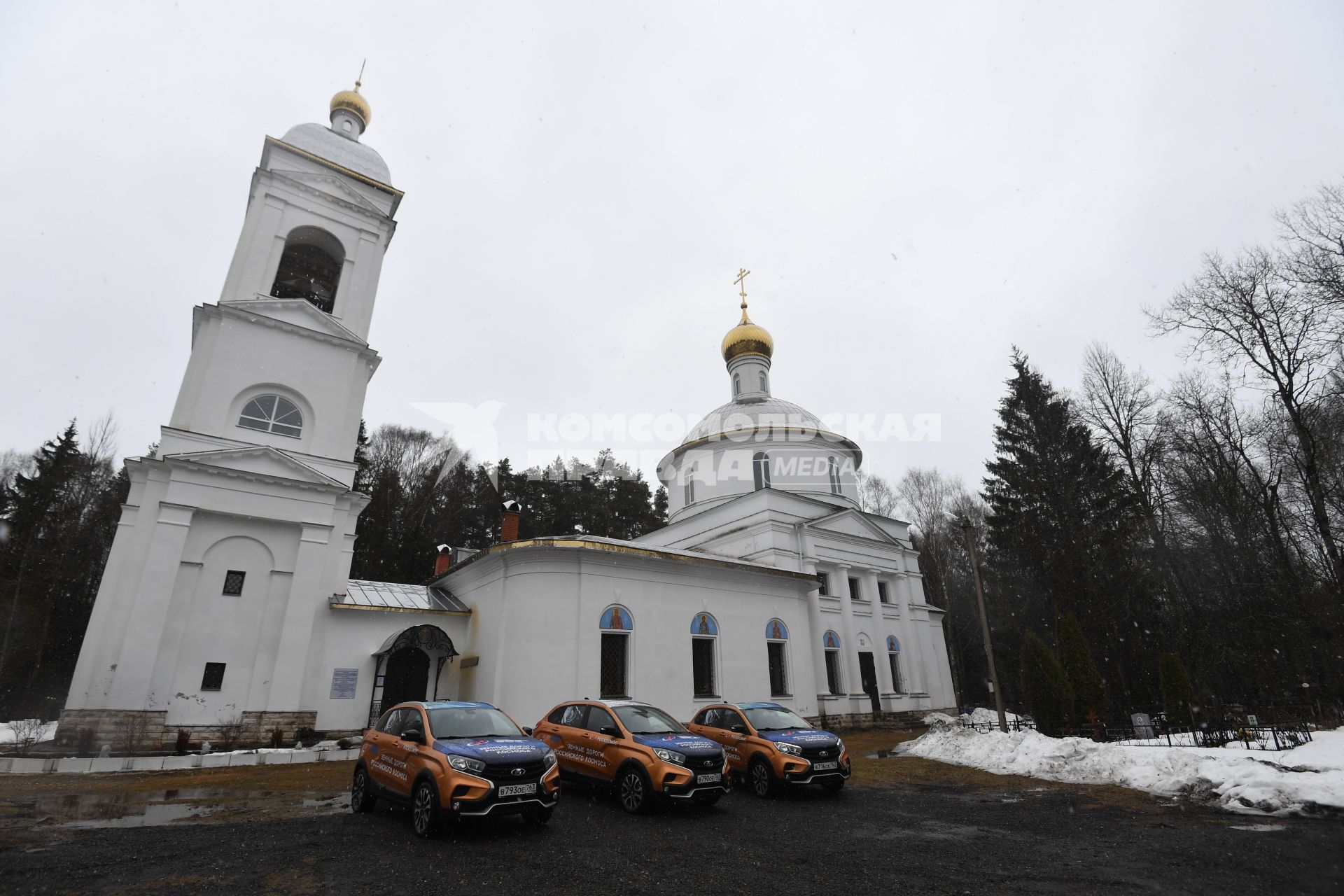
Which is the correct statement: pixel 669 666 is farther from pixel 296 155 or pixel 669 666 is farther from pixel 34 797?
pixel 296 155

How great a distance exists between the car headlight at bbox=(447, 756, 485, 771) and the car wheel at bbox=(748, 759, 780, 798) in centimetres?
517

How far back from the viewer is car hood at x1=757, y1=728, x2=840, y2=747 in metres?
10.3

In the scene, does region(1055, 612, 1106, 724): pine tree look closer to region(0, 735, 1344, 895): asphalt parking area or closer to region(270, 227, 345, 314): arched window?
region(0, 735, 1344, 895): asphalt parking area

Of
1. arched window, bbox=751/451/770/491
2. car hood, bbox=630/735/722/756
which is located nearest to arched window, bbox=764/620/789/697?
arched window, bbox=751/451/770/491

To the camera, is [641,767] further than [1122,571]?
No

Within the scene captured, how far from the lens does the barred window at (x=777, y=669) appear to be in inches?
824

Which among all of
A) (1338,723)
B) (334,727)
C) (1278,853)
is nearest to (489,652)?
(334,727)

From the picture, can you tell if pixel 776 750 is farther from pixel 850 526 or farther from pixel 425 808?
pixel 850 526

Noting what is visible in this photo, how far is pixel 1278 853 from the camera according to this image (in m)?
6.04

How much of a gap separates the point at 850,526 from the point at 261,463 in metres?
22.0

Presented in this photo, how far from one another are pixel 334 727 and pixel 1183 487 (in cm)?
2910

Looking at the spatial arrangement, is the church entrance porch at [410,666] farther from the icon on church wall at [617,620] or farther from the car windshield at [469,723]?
the car windshield at [469,723]

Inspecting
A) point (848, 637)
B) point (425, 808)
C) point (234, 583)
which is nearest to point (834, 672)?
point (848, 637)

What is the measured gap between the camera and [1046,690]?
1727 cm
